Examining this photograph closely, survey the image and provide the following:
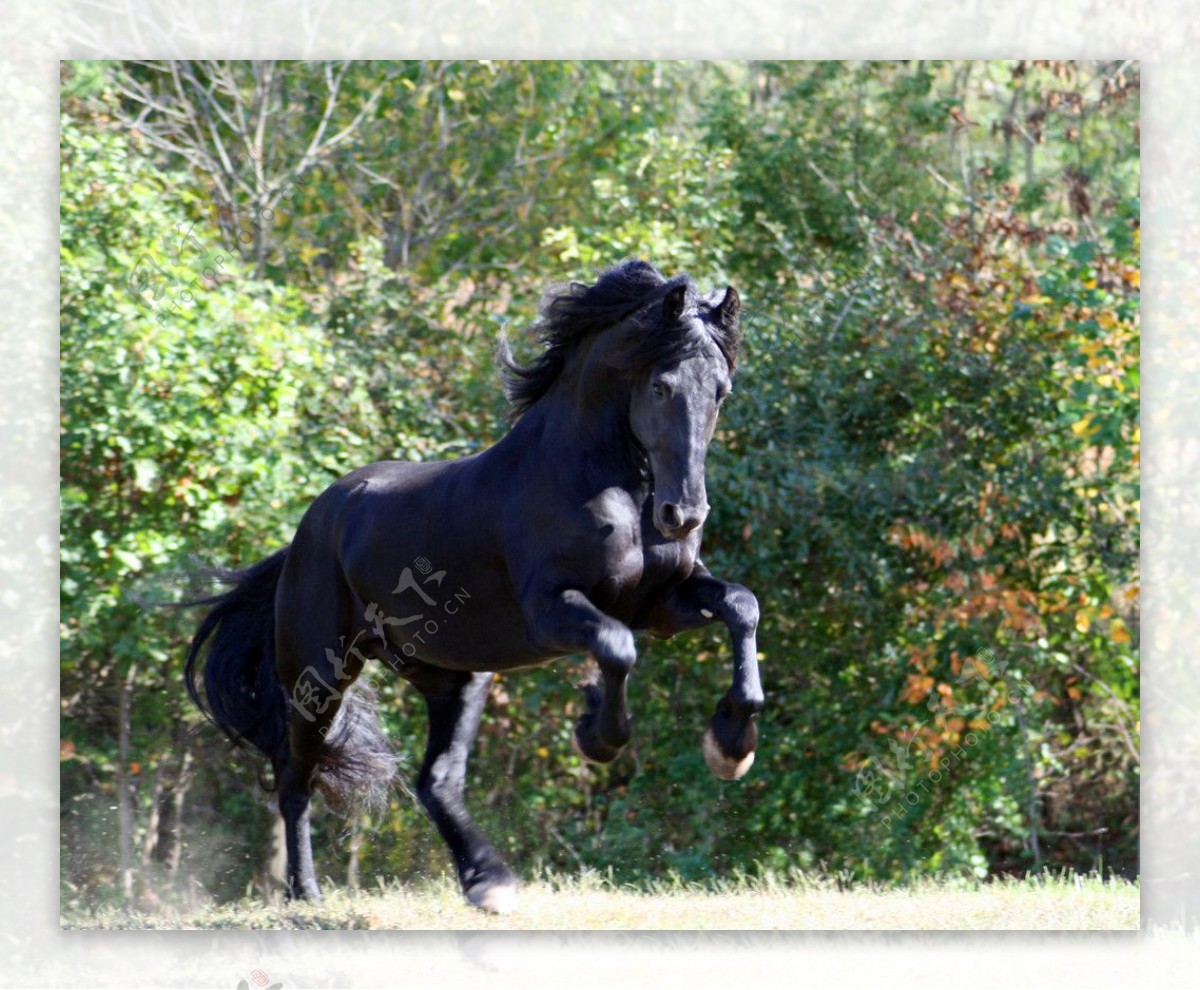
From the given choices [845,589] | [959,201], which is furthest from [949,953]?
[959,201]

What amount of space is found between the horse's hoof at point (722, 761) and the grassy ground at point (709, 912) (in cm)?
72

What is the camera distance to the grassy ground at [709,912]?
482cm

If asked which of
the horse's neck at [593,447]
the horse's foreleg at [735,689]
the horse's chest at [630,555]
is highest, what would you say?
the horse's neck at [593,447]

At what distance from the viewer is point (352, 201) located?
9562mm

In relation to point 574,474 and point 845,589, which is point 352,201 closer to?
point 845,589

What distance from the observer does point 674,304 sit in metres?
4.21

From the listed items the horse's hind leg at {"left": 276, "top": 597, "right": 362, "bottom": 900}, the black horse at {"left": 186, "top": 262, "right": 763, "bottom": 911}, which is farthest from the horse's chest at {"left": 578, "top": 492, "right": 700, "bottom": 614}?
the horse's hind leg at {"left": 276, "top": 597, "right": 362, "bottom": 900}

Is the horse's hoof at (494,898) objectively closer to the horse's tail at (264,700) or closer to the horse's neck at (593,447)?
the horse's tail at (264,700)

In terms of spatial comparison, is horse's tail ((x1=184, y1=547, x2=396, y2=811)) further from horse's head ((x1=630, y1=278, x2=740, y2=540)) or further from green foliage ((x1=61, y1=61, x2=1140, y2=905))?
horse's head ((x1=630, y1=278, x2=740, y2=540))

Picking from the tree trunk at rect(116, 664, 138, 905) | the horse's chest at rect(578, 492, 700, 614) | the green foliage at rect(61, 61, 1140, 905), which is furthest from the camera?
the tree trunk at rect(116, 664, 138, 905)

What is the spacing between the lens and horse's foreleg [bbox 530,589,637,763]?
4113 mm

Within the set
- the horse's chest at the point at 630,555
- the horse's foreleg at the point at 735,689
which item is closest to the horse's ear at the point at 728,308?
the horse's chest at the point at 630,555

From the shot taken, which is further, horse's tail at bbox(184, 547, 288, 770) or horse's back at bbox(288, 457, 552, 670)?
horse's tail at bbox(184, 547, 288, 770)

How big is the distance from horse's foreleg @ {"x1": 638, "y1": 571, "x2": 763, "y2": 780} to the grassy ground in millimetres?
761
